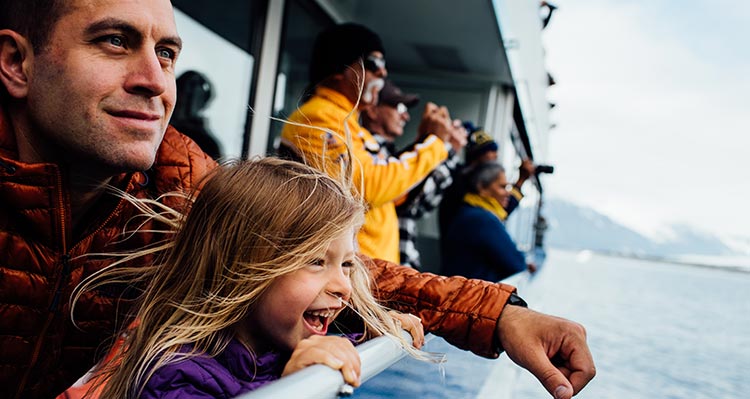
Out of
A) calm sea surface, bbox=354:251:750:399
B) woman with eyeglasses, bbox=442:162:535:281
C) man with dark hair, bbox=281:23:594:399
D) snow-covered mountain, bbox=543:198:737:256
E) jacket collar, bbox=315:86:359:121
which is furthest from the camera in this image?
snow-covered mountain, bbox=543:198:737:256

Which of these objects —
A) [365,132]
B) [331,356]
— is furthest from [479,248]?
[331,356]

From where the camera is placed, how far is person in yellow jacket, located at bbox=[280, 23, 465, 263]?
1.90m

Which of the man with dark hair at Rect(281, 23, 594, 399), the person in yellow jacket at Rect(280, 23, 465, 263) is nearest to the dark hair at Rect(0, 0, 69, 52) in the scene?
the man with dark hair at Rect(281, 23, 594, 399)

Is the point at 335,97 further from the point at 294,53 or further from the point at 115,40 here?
the point at 294,53

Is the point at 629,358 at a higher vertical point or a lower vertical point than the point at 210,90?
lower

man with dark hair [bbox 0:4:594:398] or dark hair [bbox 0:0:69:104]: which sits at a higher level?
dark hair [bbox 0:0:69:104]

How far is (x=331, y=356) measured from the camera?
62 centimetres

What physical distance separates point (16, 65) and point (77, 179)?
0.20 meters

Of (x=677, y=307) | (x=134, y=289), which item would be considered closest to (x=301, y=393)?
(x=134, y=289)

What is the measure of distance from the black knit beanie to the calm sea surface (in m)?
1.00

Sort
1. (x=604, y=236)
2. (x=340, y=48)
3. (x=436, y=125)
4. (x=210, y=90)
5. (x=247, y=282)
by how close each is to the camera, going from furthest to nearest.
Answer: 1. (x=604, y=236)
2. (x=210, y=90)
3. (x=436, y=125)
4. (x=340, y=48)
5. (x=247, y=282)

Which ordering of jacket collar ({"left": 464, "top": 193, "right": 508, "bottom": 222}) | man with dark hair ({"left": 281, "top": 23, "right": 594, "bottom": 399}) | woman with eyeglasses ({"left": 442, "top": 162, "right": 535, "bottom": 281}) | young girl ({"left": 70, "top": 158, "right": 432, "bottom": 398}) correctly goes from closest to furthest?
young girl ({"left": 70, "top": 158, "right": 432, "bottom": 398}) < man with dark hair ({"left": 281, "top": 23, "right": 594, "bottom": 399}) < woman with eyeglasses ({"left": 442, "top": 162, "right": 535, "bottom": 281}) < jacket collar ({"left": 464, "top": 193, "right": 508, "bottom": 222})

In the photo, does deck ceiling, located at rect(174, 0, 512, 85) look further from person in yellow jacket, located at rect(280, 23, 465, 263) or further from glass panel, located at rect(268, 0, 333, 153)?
person in yellow jacket, located at rect(280, 23, 465, 263)

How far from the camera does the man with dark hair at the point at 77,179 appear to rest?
0.95 metres
